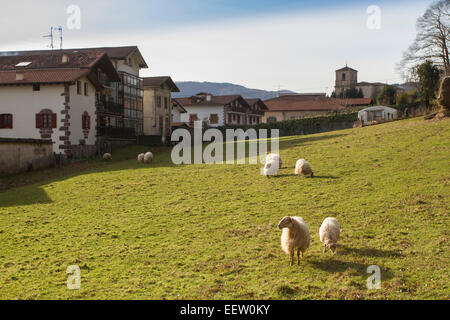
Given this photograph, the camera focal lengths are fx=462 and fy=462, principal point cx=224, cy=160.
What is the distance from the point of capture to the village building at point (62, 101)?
42.2m

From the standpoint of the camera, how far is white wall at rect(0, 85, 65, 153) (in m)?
42.4

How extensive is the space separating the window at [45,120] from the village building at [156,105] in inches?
897

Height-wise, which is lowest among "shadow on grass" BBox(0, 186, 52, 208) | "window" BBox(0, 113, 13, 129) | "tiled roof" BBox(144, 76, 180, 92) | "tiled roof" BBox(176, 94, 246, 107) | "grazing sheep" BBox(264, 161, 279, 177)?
"shadow on grass" BBox(0, 186, 52, 208)

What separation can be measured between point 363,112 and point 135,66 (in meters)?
34.0

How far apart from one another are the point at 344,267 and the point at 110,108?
4416 cm

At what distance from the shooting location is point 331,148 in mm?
31562

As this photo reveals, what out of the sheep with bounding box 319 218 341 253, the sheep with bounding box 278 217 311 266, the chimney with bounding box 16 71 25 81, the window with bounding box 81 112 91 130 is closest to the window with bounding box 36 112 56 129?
the window with bounding box 81 112 91 130

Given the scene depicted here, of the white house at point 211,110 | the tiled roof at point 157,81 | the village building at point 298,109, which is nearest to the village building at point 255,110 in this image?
the village building at point 298,109

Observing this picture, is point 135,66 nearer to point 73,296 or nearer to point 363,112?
point 363,112

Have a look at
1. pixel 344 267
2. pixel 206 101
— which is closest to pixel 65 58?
pixel 206 101

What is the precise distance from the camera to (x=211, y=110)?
283 feet

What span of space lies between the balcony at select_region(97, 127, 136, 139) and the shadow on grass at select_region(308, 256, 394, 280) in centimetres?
3999

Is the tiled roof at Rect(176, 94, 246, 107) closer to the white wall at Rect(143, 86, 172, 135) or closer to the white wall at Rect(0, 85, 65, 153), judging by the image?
the white wall at Rect(143, 86, 172, 135)

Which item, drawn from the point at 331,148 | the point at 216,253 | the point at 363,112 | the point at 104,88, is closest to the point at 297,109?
the point at 363,112
